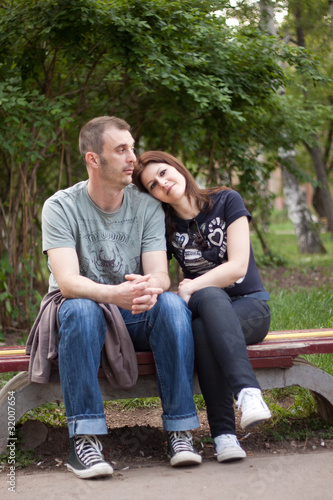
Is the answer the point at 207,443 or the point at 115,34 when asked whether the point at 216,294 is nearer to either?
the point at 207,443

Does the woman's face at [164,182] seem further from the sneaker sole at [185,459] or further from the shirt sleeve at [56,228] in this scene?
the sneaker sole at [185,459]

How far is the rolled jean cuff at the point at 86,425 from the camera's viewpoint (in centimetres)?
260

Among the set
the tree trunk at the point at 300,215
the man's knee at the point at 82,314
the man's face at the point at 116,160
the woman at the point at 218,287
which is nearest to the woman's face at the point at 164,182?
the woman at the point at 218,287

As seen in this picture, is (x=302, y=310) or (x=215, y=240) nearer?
(x=215, y=240)

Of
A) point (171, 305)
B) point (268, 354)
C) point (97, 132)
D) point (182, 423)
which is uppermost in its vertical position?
point (97, 132)

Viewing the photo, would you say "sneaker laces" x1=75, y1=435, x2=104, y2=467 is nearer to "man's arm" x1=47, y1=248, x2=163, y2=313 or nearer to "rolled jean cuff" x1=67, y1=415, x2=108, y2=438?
"rolled jean cuff" x1=67, y1=415, x2=108, y2=438

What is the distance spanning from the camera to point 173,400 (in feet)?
8.87

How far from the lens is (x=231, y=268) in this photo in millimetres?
3029

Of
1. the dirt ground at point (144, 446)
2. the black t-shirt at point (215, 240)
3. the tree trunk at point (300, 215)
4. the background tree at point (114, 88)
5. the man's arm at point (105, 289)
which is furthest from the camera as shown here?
the tree trunk at point (300, 215)

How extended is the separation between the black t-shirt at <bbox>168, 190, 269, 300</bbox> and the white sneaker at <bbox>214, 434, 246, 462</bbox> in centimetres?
81

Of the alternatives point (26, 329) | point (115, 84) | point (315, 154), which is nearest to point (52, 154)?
point (115, 84)

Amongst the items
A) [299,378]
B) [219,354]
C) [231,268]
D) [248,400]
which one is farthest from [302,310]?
[248,400]

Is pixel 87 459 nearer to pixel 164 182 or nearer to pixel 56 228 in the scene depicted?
pixel 56 228

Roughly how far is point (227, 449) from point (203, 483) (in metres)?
0.24
